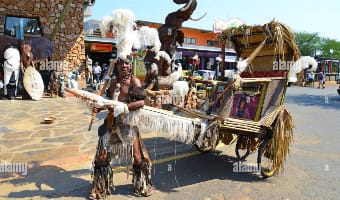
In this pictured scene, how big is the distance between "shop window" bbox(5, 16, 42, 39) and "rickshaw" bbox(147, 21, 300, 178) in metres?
11.6

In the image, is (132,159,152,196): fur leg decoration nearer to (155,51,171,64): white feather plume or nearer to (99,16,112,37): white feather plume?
(99,16,112,37): white feather plume

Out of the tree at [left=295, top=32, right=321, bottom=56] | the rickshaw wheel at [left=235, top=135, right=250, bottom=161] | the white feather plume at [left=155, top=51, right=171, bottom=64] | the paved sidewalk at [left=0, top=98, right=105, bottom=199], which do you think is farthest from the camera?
the tree at [left=295, top=32, right=321, bottom=56]

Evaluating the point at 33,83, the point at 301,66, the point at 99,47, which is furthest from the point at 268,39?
the point at 99,47

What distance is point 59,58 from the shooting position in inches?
611

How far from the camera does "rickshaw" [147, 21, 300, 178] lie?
183 inches

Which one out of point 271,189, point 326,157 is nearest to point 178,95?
point 271,189

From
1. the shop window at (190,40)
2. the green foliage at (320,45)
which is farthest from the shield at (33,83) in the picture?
the green foliage at (320,45)

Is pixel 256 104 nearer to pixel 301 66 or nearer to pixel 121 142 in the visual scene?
pixel 301 66

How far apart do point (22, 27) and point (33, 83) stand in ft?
13.0

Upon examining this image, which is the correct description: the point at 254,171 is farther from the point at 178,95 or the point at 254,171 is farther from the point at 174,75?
the point at 174,75

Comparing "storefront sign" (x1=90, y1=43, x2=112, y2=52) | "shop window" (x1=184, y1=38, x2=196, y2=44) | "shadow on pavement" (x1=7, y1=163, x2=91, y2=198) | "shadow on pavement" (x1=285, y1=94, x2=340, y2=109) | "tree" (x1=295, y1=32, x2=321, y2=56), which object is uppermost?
"tree" (x1=295, y1=32, x2=321, y2=56)

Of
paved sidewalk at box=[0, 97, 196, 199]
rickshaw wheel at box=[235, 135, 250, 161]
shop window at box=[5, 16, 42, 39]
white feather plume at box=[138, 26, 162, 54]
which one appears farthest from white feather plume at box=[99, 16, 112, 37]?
shop window at box=[5, 16, 42, 39]

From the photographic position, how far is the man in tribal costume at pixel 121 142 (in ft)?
12.9

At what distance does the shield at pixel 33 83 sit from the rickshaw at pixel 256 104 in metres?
8.21
